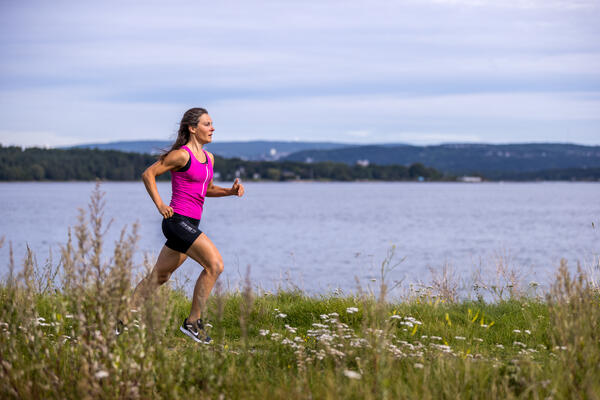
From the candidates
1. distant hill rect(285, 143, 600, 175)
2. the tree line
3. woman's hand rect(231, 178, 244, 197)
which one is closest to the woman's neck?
woman's hand rect(231, 178, 244, 197)

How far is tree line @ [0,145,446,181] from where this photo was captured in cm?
12900

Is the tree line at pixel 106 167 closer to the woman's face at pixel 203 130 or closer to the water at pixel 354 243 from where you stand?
the water at pixel 354 243

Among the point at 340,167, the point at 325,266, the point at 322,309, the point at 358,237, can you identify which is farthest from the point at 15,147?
the point at 322,309

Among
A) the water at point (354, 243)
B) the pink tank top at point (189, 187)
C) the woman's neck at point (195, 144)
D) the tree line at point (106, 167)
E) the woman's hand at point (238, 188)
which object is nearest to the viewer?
the pink tank top at point (189, 187)

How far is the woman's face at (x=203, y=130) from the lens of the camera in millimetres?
6570

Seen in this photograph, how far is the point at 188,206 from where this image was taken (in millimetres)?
6355

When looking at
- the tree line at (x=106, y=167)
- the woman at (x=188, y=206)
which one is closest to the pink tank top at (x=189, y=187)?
the woman at (x=188, y=206)

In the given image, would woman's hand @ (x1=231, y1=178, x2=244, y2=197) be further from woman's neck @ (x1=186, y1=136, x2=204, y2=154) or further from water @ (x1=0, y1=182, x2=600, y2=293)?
water @ (x1=0, y1=182, x2=600, y2=293)

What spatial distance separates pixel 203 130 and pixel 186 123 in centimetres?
20

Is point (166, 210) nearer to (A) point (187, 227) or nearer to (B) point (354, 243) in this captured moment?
(A) point (187, 227)

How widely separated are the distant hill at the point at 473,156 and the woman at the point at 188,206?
6274 inches

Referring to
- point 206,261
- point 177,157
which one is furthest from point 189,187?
point 206,261

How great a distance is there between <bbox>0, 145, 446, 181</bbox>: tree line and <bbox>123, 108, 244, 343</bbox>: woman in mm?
120261

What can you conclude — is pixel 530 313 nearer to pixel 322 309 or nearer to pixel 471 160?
pixel 322 309
